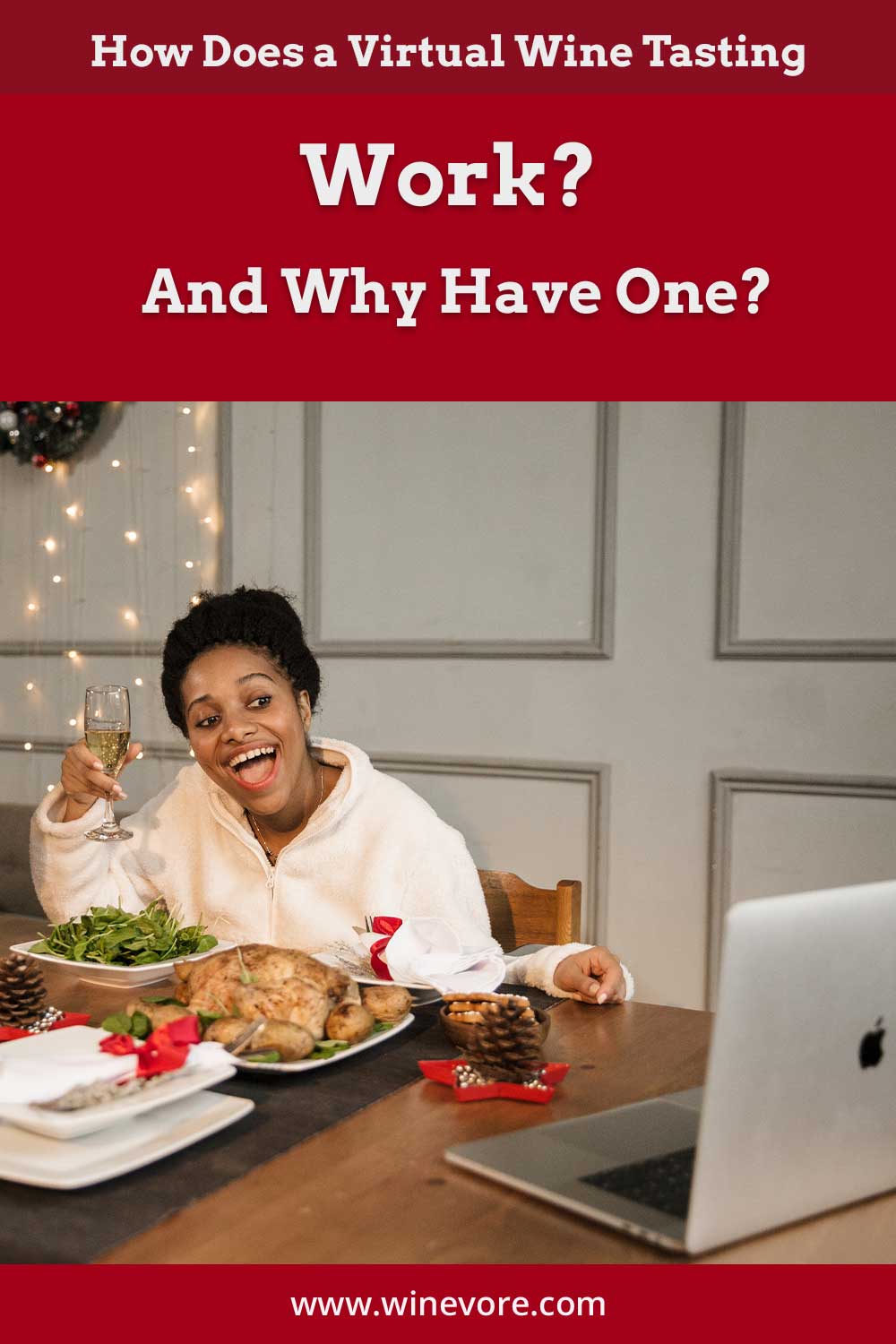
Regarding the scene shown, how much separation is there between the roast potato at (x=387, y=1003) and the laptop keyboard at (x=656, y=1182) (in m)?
0.40

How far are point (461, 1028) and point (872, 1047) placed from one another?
1.51 feet

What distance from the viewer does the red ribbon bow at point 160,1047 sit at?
0.94 meters

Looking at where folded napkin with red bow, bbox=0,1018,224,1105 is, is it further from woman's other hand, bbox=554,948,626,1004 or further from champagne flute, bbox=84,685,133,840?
champagne flute, bbox=84,685,133,840

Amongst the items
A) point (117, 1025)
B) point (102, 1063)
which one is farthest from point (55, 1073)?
point (117, 1025)

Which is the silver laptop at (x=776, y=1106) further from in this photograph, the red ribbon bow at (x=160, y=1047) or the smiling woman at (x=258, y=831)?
the smiling woman at (x=258, y=831)

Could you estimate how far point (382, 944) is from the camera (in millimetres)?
1374

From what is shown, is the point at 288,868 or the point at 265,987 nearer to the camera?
the point at 265,987

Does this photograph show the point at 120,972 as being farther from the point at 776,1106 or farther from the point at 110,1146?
the point at 776,1106

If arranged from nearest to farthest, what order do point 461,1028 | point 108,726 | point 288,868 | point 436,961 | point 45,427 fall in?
1. point 461,1028
2. point 436,961
3. point 108,726
4. point 288,868
5. point 45,427
